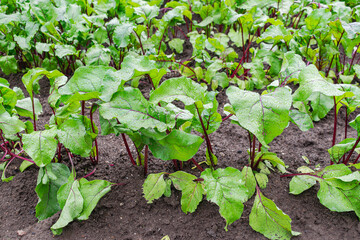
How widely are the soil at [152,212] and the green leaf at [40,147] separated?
40 centimetres

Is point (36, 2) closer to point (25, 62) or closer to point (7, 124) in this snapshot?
point (25, 62)

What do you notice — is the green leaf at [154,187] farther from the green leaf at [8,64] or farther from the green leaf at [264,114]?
the green leaf at [8,64]

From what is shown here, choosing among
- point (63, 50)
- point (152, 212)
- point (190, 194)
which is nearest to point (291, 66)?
point (190, 194)

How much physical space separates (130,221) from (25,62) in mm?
2315

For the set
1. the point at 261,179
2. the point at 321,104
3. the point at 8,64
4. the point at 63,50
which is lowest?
the point at 8,64

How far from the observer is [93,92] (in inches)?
50.7

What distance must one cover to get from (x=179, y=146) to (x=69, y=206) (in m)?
0.61

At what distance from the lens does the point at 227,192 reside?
Result: 137 centimetres

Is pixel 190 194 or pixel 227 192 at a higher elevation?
pixel 227 192

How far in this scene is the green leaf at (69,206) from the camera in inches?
57.4

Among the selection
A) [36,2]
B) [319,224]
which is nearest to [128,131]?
[319,224]

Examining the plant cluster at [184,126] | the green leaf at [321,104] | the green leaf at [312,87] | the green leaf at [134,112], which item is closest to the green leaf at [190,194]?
the plant cluster at [184,126]

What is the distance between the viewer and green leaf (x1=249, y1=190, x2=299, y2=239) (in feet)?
4.72

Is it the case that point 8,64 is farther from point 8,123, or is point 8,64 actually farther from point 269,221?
point 269,221
